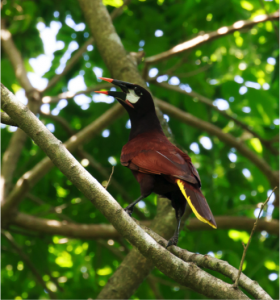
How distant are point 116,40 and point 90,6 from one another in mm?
587

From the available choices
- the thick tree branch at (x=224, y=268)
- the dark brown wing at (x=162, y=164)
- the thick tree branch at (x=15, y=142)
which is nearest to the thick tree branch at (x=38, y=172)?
the thick tree branch at (x=15, y=142)

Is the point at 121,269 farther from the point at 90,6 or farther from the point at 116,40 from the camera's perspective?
the point at 90,6

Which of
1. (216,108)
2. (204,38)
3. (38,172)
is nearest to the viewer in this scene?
(38,172)

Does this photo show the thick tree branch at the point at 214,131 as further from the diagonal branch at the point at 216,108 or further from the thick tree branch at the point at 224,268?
the thick tree branch at the point at 224,268

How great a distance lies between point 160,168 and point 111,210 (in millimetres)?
710

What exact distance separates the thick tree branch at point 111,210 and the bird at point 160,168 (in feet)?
1.06

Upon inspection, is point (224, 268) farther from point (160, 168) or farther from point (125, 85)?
point (125, 85)

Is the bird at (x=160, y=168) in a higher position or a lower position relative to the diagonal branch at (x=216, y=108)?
lower

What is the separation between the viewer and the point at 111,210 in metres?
1.88

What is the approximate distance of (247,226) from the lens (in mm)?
4531

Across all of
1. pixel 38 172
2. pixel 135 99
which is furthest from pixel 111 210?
pixel 38 172

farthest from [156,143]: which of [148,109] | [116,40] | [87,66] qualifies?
[87,66]

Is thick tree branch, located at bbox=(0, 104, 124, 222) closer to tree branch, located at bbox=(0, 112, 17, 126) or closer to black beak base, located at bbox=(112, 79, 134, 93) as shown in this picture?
black beak base, located at bbox=(112, 79, 134, 93)

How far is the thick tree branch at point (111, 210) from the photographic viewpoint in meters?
1.87
